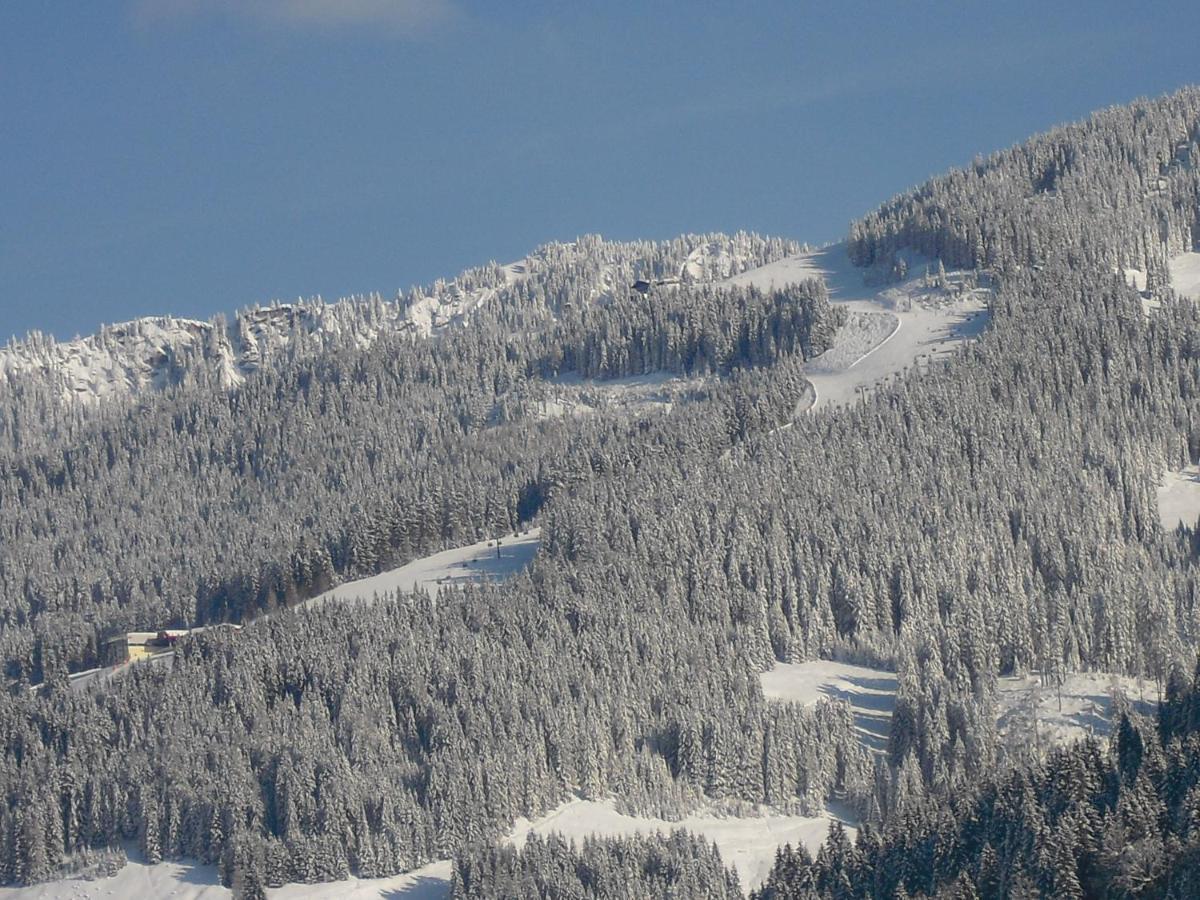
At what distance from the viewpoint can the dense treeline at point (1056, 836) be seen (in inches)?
5394

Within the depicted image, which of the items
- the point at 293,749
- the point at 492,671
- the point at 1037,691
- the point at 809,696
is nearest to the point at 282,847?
the point at 293,749

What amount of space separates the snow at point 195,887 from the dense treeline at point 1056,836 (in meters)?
25.2

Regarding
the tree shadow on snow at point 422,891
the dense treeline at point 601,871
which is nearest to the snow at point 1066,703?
the dense treeline at point 601,871

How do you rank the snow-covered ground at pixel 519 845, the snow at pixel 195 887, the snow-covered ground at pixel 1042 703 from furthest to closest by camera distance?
1. the snow-covered ground at pixel 1042 703
2. the snow-covered ground at pixel 519 845
3. the snow at pixel 195 887

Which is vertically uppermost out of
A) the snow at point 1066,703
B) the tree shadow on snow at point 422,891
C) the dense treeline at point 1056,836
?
the dense treeline at point 1056,836

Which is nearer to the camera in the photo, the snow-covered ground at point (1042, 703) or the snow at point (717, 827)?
the snow at point (717, 827)

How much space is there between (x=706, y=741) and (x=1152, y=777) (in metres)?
47.4

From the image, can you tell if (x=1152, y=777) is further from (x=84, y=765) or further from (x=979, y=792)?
(x=84, y=765)

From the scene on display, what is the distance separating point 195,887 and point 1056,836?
63.8 meters

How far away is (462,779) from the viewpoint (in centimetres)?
18038

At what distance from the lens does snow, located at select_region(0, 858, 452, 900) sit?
17338cm

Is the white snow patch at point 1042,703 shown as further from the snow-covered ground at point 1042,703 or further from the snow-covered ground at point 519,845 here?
the snow-covered ground at point 519,845

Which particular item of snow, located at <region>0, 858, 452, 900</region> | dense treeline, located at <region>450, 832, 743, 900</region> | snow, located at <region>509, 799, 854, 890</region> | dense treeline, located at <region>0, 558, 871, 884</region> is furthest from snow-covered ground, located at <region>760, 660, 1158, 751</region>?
snow, located at <region>0, 858, 452, 900</region>

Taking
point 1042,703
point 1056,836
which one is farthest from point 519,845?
point 1056,836
